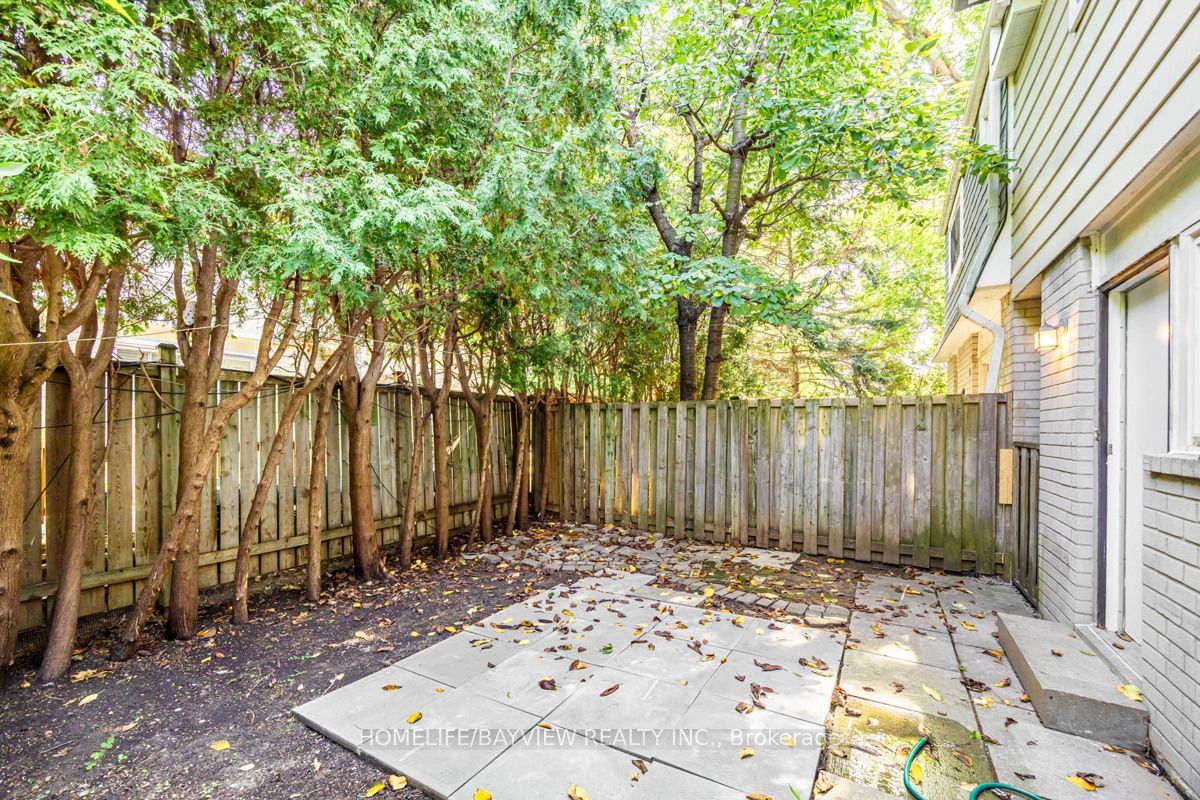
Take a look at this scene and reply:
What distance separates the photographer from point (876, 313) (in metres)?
10.3

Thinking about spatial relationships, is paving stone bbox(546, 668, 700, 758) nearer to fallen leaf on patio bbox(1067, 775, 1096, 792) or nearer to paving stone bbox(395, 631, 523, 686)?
paving stone bbox(395, 631, 523, 686)

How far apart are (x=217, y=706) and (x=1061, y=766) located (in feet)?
11.4

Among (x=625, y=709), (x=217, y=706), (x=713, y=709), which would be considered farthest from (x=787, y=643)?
(x=217, y=706)

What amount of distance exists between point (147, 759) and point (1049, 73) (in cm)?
611

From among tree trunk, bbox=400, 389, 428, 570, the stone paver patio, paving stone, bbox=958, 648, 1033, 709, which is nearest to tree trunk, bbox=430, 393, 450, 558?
tree trunk, bbox=400, 389, 428, 570

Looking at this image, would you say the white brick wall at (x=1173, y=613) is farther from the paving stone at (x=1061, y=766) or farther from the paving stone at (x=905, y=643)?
the paving stone at (x=905, y=643)

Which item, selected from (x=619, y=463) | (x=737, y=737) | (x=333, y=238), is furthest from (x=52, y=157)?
(x=619, y=463)

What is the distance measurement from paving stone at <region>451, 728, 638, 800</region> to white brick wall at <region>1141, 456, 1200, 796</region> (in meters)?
1.94

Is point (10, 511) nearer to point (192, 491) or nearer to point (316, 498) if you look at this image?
point (192, 491)

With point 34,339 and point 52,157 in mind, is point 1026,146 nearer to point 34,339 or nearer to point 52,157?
point 52,157

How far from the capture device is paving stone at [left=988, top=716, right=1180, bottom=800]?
189 cm

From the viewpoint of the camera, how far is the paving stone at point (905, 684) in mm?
2424

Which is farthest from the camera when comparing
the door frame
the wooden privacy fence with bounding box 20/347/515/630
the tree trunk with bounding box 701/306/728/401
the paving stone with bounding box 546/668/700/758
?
the tree trunk with bounding box 701/306/728/401

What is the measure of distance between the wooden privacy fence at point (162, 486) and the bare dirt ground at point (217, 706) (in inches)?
14.1
